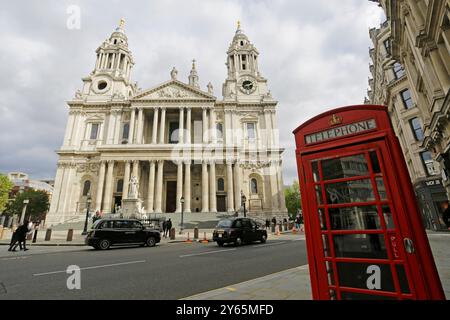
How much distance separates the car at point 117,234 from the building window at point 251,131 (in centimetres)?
2833

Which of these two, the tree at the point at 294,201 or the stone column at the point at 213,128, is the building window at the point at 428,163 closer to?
the stone column at the point at 213,128

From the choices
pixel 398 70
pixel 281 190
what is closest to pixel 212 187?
pixel 281 190

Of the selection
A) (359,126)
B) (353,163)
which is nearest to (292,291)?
(353,163)

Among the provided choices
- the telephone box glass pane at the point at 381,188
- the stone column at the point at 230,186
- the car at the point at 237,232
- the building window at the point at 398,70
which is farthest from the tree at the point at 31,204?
the building window at the point at 398,70

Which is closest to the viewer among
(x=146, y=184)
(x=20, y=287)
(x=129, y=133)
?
(x=20, y=287)

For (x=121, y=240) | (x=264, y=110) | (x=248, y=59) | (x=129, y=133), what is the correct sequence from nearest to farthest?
1. (x=121, y=240)
2. (x=129, y=133)
3. (x=264, y=110)
4. (x=248, y=59)

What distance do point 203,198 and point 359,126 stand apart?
99.1ft

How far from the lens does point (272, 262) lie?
302 inches

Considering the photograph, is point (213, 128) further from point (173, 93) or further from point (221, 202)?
point (221, 202)

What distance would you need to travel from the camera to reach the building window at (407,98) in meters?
21.9

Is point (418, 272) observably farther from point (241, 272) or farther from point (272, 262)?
point (272, 262)

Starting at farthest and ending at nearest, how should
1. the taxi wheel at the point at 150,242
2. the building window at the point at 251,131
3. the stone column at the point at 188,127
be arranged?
the building window at the point at 251,131 → the stone column at the point at 188,127 → the taxi wheel at the point at 150,242

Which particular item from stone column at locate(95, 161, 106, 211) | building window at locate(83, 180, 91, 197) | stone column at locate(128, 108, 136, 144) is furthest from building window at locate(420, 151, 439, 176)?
building window at locate(83, 180, 91, 197)

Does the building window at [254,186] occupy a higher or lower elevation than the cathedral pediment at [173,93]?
lower
